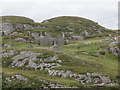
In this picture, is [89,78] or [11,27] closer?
[89,78]

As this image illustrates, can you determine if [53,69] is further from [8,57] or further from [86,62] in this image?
[8,57]

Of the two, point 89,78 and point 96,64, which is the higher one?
point 96,64

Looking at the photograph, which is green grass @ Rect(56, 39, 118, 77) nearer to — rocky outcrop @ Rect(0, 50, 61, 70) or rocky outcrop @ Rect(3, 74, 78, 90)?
rocky outcrop @ Rect(0, 50, 61, 70)

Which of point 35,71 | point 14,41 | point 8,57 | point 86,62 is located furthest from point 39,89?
point 14,41

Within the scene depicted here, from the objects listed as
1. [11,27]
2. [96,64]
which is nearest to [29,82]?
[96,64]

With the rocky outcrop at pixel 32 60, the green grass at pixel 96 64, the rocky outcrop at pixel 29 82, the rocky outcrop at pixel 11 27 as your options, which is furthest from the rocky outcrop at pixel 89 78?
the rocky outcrop at pixel 11 27

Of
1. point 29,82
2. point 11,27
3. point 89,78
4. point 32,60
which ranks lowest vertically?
point 89,78

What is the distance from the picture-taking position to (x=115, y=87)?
55094 millimetres

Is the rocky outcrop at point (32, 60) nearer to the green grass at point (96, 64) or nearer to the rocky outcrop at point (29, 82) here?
the green grass at point (96, 64)

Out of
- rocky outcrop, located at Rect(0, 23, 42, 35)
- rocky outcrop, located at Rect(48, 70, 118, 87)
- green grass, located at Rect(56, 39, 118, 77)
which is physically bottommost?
rocky outcrop, located at Rect(48, 70, 118, 87)

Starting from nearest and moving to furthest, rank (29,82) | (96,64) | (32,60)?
(29,82) < (96,64) < (32,60)

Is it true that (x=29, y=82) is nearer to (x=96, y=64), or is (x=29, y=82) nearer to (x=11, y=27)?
(x=96, y=64)

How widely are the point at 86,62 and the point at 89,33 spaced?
118 metres

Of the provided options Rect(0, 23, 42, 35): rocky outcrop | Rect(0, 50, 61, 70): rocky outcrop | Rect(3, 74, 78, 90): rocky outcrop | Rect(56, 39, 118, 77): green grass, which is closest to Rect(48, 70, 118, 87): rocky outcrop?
Rect(56, 39, 118, 77): green grass
